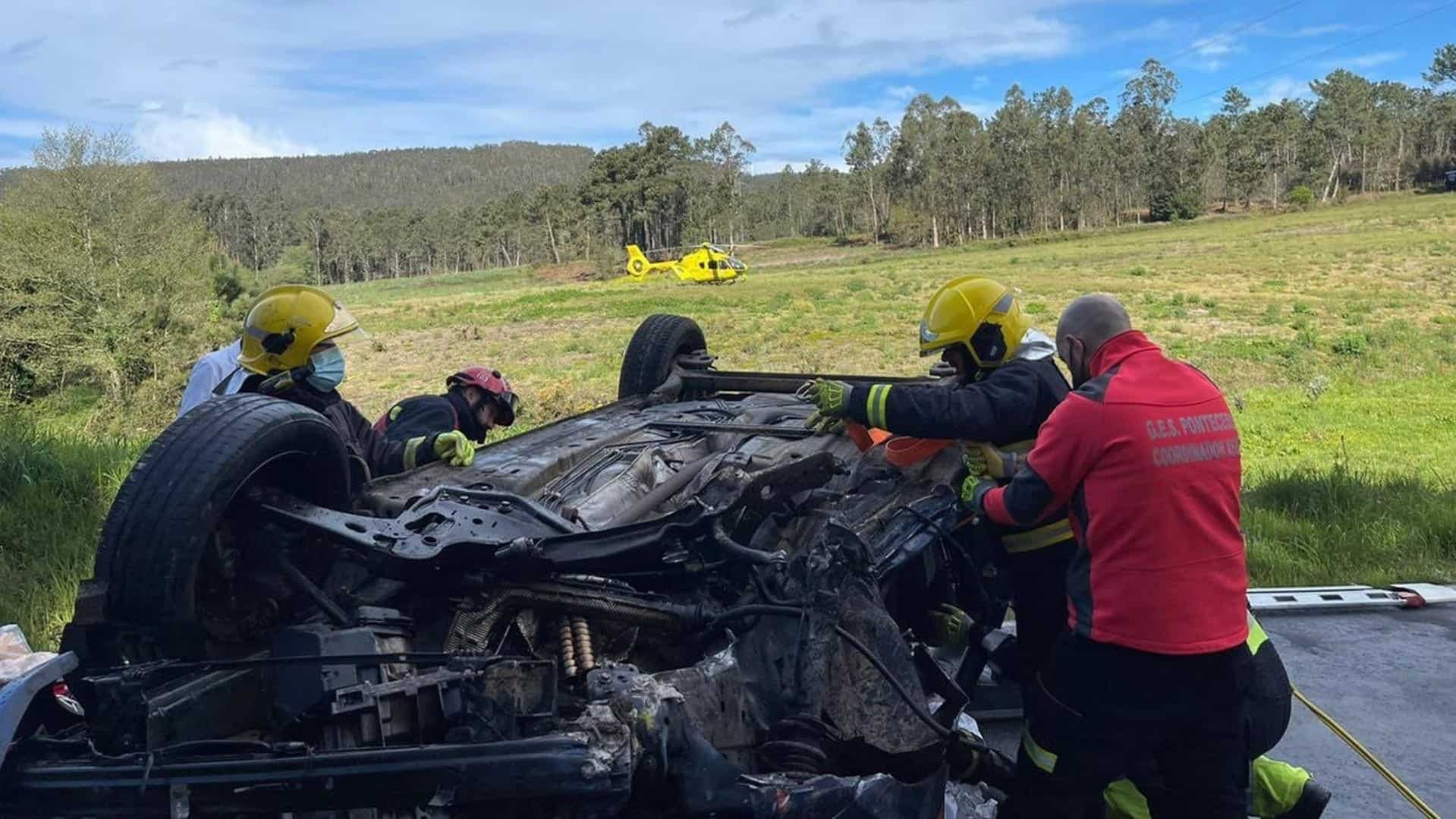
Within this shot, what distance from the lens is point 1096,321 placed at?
127 inches

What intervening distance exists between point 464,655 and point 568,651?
452mm

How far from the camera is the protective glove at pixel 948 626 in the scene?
436 centimetres

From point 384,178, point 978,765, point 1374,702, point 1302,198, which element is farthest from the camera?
point 384,178

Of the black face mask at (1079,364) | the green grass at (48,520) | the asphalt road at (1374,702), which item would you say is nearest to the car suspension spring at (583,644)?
the black face mask at (1079,364)

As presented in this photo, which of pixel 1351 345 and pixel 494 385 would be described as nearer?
pixel 494 385

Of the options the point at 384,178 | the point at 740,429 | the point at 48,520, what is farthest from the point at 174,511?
the point at 384,178

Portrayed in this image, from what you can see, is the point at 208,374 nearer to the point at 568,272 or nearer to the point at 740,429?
the point at 740,429

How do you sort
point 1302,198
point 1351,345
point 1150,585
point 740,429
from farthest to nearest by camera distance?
1. point 1302,198
2. point 1351,345
3. point 740,429
4. point 1150,585

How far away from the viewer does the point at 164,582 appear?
2785 millimetres

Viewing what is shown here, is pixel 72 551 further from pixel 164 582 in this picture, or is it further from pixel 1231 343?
pixel 1231 343

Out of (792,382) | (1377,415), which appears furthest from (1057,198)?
(792,382)

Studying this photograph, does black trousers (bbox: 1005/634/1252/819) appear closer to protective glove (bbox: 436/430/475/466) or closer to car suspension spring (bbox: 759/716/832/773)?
car suspension spring (bbox: 759/716/832/773)

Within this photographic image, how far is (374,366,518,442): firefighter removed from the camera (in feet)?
16.1

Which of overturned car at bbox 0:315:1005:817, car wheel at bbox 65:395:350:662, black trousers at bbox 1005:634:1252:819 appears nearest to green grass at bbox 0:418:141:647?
overturned car at bbox 0:315:1005:817
